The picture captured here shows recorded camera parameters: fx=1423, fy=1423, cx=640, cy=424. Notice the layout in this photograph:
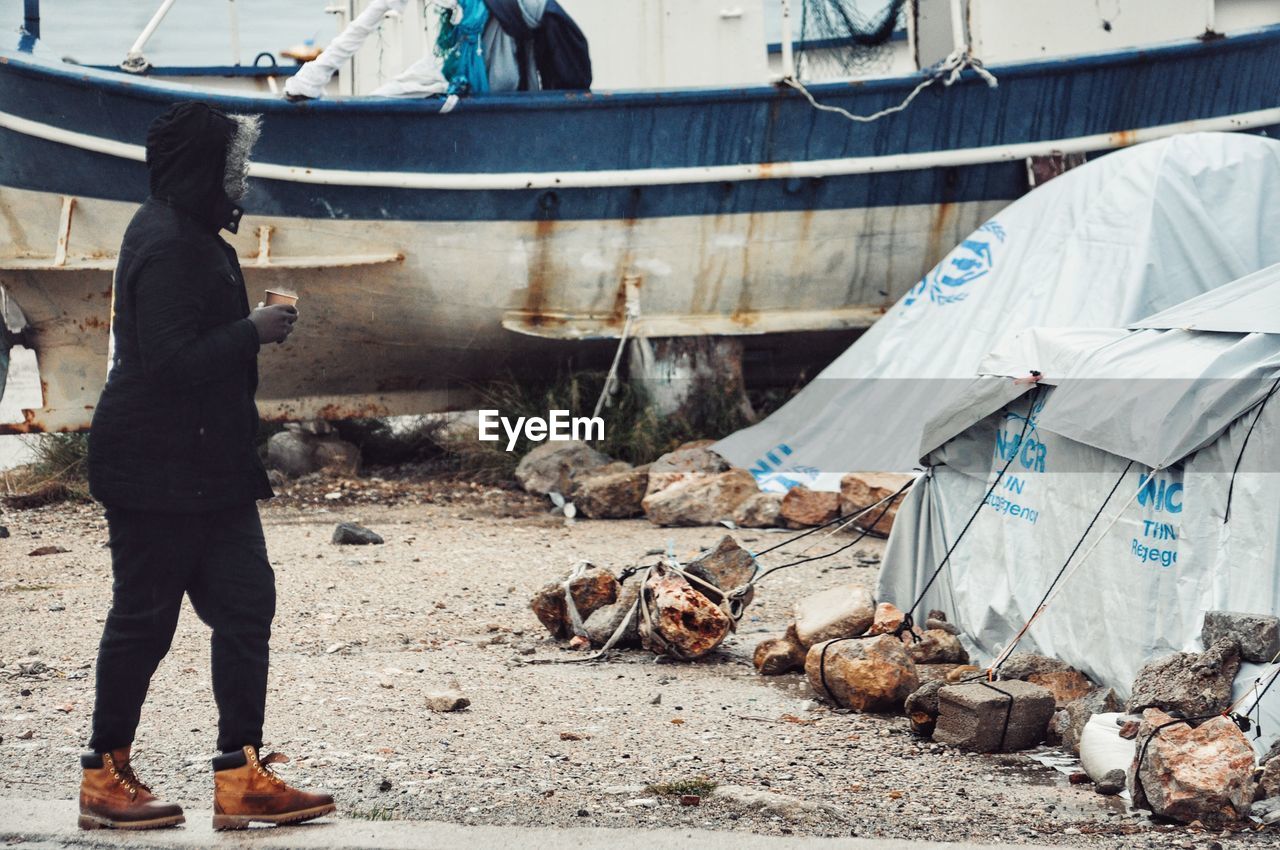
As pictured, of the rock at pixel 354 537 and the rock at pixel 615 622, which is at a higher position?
the rock at pixel 615 622

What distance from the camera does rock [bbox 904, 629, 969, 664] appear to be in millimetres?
5184

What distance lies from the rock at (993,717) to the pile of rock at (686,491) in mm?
3198

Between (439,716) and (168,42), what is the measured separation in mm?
8744

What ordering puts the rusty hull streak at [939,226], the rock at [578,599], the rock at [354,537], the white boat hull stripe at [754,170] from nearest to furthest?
the rock at [578,599] < the rock at [354,537] < the white boat hull stripe at [754,170] < the rusty hull streak at [939,226]

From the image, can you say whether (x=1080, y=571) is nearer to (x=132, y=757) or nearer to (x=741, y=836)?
(x=741, y=836)

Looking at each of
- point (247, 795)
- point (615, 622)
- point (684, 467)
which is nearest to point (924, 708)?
point (615, 622)

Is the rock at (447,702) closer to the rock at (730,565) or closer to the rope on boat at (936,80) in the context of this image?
the rock at (730,565)

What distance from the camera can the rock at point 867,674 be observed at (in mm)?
4652

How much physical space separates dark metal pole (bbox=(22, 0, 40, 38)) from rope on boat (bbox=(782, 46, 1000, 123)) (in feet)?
16.3

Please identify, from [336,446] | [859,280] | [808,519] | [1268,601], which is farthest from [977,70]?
[1268,601]

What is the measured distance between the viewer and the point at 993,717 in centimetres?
421

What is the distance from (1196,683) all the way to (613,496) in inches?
195

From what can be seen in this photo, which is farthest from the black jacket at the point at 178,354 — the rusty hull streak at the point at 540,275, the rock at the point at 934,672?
the rusty hull streak at the point at 540,275

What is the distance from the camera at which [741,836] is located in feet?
10.9
